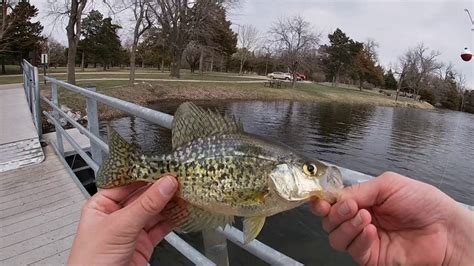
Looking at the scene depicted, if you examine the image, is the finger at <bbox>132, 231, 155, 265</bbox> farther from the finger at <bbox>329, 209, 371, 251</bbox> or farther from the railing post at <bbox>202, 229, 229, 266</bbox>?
the finger at <bbox>329, 209, 371, 251</bbox>

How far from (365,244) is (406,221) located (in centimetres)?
20

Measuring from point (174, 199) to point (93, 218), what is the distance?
0.42 meters

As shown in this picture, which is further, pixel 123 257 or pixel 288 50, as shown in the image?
pixel 288 50

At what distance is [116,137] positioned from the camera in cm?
145

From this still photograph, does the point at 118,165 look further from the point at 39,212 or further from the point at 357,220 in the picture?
the point at 39,212

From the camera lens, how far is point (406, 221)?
1.52 meters

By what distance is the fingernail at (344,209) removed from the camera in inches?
50.4

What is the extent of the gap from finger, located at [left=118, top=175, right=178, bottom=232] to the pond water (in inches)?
6.5

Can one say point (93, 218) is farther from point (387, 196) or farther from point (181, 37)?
point (181, 37)

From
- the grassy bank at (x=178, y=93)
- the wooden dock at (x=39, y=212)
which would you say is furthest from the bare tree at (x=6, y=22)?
the wooden dock at (x=39, y=212)

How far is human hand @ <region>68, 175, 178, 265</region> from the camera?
52.2 inches

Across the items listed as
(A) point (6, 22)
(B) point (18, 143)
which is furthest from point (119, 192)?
(A) point (6, 22)

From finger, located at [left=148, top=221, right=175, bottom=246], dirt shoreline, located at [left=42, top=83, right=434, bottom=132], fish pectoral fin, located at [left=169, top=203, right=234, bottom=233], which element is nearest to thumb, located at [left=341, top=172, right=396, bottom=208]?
fish pectoral fin, located at [left=169, top=203, right=234, bottom=233]

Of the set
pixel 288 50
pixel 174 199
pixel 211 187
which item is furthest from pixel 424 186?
pixel 288 50
